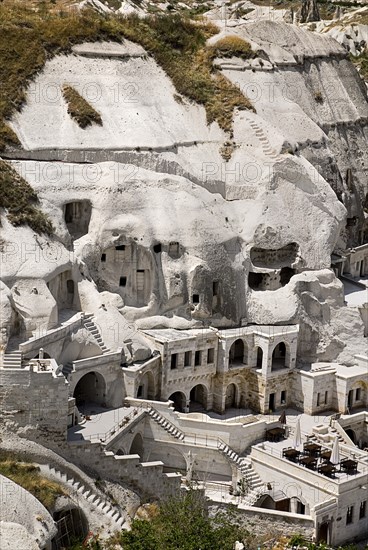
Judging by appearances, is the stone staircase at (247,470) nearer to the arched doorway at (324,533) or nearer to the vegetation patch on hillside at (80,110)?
the arched doorway at (324,533)

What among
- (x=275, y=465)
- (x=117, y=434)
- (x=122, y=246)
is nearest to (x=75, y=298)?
(x=122, y=246)

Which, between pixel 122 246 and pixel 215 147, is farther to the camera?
pixel 215 147

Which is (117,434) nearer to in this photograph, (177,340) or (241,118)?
(177,340)

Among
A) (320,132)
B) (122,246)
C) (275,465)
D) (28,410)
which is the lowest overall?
(275,465)

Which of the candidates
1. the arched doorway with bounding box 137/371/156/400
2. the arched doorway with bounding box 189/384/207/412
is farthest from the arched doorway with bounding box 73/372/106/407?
the arched doorway with bounding box 189/384/207/412

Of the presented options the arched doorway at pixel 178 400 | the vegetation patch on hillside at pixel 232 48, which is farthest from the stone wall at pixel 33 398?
the vegetation patch on hillside at pixel 232 48

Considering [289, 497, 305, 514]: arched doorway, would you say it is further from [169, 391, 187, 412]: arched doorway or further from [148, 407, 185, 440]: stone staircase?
[169, 391, 187, 412]: arched doorway
